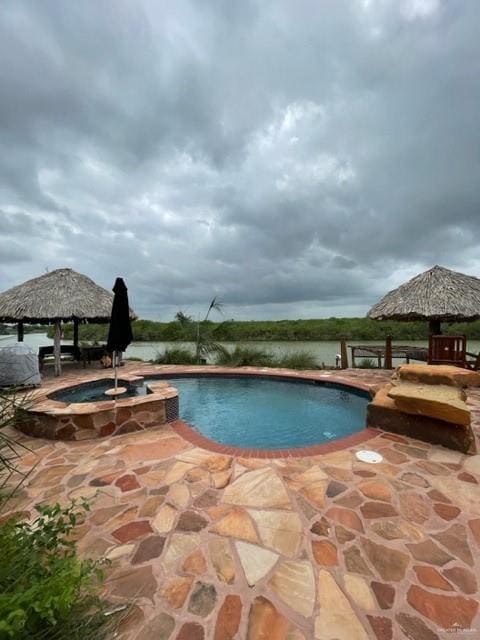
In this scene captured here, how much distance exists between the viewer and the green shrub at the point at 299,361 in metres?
9.25

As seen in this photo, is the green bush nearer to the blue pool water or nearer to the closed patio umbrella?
the blue pool water

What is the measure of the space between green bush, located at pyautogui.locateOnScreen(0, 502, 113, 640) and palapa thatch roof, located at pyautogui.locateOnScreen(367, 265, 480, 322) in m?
7.53

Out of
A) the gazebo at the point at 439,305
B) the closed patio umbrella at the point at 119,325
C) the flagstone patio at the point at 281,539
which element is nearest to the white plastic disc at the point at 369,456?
the flagstone patio at the point at 281,539

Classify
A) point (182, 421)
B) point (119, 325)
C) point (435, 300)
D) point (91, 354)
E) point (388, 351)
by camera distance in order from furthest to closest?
point (91, 354)
point (388, 351)
point (435, 300)
point (119, 325)
point (182, 421)

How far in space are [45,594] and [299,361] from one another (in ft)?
28.4

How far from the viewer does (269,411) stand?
5.49 m

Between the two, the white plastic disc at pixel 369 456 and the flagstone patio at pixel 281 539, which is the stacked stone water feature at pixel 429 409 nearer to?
the flagstone patio at pixel 281 539

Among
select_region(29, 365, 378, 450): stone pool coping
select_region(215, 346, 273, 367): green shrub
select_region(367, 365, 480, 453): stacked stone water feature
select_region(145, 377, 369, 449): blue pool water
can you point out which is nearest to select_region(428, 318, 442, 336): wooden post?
select_region(29, 365, 378, 450): stone pool coping

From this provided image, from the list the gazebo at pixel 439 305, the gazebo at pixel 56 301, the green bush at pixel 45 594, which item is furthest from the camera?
the gazebo at pixel 56 301

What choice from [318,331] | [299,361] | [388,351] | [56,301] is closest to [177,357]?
[56,301]

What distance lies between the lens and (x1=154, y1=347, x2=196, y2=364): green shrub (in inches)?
403

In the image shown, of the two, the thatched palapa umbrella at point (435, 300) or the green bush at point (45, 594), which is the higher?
the thatched palapa umbrella at point (435, 300)

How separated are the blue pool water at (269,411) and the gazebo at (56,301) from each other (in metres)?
3.13

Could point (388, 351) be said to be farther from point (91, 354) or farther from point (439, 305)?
point (91, 354)
